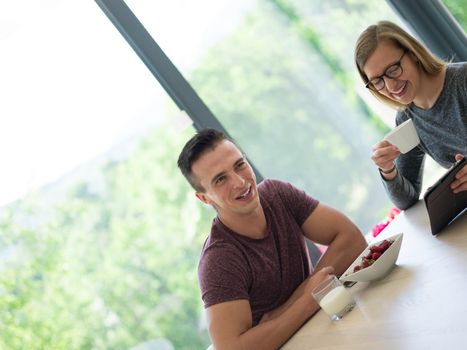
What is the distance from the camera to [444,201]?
1.80m

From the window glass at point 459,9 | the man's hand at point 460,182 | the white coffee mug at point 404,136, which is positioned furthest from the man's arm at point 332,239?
the window glass at point 459,9

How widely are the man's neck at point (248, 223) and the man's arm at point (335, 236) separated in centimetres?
19

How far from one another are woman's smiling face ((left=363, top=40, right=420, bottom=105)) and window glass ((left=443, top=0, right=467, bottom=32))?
1.52 meters

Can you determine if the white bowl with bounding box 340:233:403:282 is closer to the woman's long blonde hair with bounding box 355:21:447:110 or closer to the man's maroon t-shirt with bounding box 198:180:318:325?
the man's maroon t-shirt with bounding box 198:180:318:325

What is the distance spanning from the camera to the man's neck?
2168 mm

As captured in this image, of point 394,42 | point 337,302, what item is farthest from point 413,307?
point 394,42

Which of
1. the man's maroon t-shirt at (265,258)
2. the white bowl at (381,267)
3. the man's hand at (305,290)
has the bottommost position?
the white bowl at (381,267)

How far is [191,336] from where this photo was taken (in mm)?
3006

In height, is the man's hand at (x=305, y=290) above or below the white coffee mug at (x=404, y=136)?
below

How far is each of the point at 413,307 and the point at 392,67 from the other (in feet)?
2.88

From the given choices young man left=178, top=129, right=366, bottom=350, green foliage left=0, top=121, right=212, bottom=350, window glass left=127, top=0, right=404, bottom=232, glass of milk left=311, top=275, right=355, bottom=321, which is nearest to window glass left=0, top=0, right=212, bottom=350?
green foliage left=0, top=121, right=212, bottom=350

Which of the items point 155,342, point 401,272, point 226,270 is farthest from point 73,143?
point 401,272

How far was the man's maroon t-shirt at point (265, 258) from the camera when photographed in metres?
2.01

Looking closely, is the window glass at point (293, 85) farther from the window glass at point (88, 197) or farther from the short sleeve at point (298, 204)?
the short sleeve at point (298, 204)
